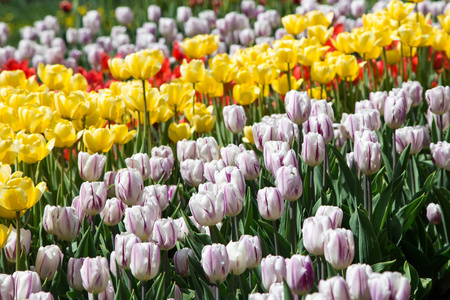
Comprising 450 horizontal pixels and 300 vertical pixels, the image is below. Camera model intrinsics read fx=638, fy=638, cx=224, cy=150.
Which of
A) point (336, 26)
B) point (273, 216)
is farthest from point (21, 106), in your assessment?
point (336, 26)

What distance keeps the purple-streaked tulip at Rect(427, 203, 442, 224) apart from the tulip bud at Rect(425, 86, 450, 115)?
0.44 meters

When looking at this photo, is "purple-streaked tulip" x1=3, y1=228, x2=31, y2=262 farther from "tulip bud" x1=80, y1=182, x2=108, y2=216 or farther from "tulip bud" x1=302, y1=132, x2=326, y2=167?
"tulip bud" x1=302, y1=132, x2=326, y2=167

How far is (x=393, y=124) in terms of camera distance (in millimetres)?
2469

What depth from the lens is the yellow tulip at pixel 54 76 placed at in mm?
3186

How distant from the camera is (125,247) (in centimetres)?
176

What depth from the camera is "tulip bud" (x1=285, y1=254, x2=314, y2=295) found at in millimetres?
1519

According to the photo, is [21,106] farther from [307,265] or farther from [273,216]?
[307,265]

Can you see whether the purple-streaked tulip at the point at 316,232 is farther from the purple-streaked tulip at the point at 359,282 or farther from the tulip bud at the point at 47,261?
the tulip bud at the point at 47,261

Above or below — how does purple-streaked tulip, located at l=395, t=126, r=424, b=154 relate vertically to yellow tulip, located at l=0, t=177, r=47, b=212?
below

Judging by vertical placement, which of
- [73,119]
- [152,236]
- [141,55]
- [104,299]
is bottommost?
[104,299]

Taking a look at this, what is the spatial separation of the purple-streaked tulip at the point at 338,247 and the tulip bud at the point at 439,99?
1295 millimetres

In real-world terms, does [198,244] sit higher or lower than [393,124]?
lower

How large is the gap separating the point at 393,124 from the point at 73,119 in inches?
52.4

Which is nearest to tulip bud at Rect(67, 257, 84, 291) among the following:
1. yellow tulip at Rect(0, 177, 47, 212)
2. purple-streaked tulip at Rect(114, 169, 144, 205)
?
yellow tulip at Rect(0, 177, 47, 212)
